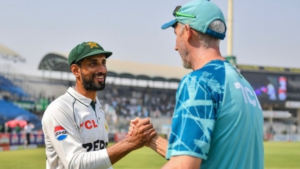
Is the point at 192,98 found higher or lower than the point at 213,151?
higher

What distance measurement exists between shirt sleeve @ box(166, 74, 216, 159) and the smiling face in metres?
2.30

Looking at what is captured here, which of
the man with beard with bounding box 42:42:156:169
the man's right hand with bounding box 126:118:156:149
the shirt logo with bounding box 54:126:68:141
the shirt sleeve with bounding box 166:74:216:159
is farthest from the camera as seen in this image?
the shirt logo with bounding box 54:126:68:141

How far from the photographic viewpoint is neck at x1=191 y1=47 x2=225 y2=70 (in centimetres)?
270

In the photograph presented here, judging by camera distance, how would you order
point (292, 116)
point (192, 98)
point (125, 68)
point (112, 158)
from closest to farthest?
point (192, 98) → point (112, 158) → point (125, 68) → point (292, 116)

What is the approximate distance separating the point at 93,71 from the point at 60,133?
0.76 metres

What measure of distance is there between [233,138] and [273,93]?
59.9 m

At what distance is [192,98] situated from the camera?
246cm

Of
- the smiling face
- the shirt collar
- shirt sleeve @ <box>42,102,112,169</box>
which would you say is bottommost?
shirt sleeve @ <box>42,102,112,169</box>

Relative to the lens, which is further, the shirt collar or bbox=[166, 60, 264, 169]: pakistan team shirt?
the shirt collar

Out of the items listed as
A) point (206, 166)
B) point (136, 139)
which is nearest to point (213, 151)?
point (206, 166)

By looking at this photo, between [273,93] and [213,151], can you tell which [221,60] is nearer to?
[213,151]

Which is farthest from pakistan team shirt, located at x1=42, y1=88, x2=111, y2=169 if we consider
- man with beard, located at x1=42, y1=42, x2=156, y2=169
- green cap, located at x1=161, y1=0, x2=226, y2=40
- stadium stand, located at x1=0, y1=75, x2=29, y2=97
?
stadium stand, located at x1=0, y1=75, x2=29, y2=97

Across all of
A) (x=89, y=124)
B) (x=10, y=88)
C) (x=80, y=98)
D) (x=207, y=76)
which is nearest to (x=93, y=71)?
(x=80, y=98)

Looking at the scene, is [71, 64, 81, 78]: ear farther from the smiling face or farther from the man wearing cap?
the man wearing cap
